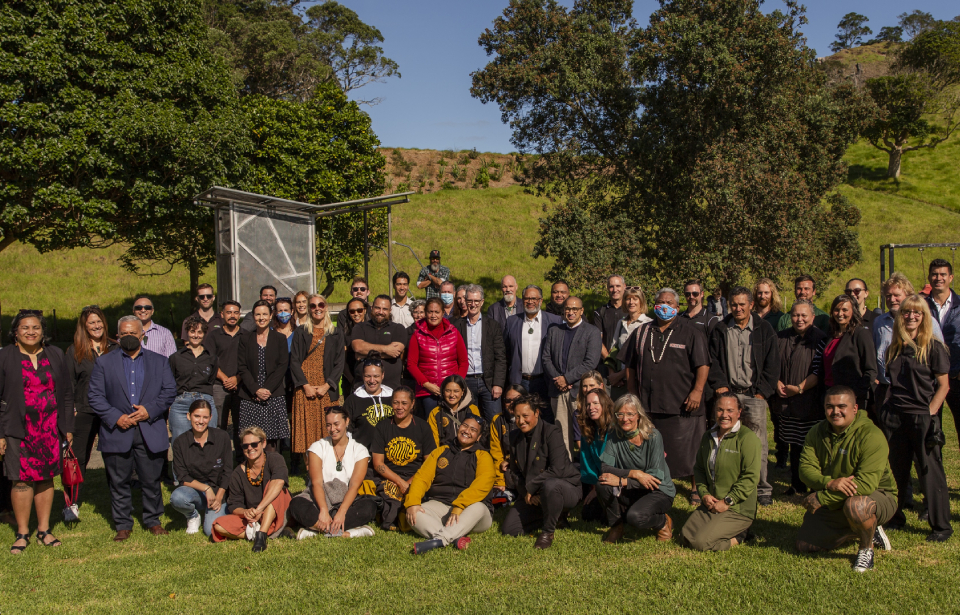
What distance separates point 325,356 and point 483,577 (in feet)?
10.3

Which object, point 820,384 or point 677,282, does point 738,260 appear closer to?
point 677,282

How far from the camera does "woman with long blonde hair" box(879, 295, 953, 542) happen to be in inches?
181

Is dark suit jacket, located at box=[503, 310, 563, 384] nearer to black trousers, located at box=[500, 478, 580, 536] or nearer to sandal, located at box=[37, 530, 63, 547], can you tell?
black trousers, located at box=[500, 478, 580, 536]

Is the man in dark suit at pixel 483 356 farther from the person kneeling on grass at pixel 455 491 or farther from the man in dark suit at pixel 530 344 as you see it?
the person kneeling on grass at pixel 455 491

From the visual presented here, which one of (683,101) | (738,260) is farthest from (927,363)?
(683,101)

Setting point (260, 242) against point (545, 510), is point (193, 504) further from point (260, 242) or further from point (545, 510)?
point (260, 242)

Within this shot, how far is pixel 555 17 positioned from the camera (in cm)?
1627

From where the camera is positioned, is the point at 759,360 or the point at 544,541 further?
the point at 759,360

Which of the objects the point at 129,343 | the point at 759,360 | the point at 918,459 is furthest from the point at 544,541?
the point at 129,343

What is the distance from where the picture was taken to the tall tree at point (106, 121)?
1146cm

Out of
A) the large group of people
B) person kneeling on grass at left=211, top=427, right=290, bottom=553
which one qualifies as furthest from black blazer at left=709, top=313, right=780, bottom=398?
person kneeling on grass at left=211, top=427, right=290, bottom=553

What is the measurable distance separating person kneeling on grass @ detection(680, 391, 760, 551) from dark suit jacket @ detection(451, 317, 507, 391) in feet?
7.44

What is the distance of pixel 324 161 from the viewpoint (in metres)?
17.5

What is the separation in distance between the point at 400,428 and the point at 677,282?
39.2ft
